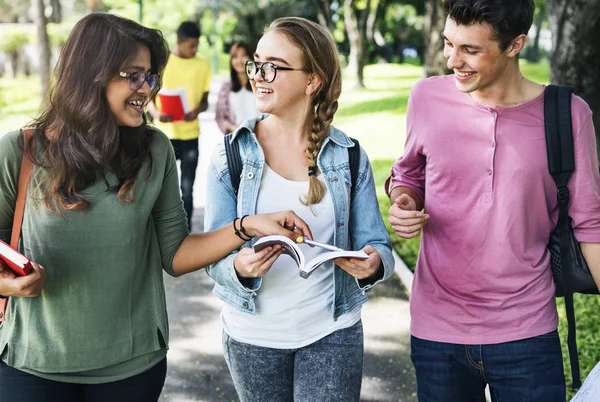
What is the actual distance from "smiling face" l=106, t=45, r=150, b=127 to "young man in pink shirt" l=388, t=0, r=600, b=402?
39.5 inches

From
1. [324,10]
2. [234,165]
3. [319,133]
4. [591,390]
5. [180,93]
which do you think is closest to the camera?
[591,390]

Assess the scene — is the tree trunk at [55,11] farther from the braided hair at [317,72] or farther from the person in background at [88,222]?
the person in background at [88,222]

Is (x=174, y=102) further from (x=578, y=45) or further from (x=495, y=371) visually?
(x=495, y=371)

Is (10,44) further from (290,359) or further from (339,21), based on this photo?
(290,359)

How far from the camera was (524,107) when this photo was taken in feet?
10.4

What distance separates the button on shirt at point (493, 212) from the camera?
3.12m

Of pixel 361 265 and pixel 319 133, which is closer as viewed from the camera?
pixel 361 265

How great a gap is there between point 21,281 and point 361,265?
44.3 inches

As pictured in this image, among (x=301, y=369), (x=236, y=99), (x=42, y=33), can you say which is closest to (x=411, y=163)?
(x=301, y=369)

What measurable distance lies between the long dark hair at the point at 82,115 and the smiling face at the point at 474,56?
3.69 feet

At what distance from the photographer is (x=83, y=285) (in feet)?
9.45

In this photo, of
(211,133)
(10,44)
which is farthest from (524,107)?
(10,44)

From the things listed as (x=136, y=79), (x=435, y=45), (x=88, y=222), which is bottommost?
(x=435, y=45)

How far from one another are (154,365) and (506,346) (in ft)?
4.18
